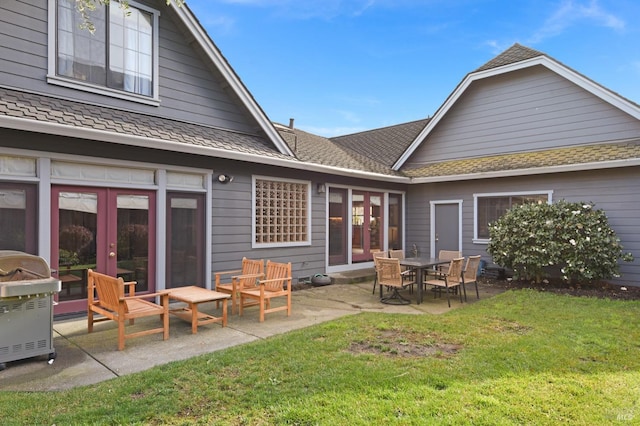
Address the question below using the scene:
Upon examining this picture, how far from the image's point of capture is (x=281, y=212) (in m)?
8.93

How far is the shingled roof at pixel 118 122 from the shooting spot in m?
5.32

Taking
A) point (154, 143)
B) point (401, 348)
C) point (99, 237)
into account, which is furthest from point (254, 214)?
point (401, 348)

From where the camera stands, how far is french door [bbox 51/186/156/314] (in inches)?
227

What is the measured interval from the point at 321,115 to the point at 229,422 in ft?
111

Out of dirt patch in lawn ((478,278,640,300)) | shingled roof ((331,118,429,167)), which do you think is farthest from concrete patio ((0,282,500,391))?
shingled roof ((331,118,429,167))

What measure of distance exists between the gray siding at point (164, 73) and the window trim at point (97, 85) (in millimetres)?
64

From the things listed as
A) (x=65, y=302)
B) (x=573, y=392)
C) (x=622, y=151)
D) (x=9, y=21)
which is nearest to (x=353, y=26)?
(x=622, y=151)

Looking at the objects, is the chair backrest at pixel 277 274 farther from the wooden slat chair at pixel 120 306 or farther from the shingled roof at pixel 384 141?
the shingled roof at pixel 384 141

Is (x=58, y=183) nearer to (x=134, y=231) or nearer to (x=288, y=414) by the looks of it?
(x=134, y=231)

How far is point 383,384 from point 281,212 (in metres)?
5.87

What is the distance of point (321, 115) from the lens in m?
34.9

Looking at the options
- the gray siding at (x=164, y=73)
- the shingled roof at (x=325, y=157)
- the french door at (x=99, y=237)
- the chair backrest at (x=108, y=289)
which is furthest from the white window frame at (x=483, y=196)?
the chair backrest at (x=108, y=289)

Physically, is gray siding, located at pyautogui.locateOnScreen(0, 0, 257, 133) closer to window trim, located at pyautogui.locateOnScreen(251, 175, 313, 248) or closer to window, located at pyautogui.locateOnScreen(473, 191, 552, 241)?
window trim, located at pyautogui.locateOnScreen(251, 175, 313, 248)

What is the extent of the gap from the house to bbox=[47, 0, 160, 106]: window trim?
0.07 ft
